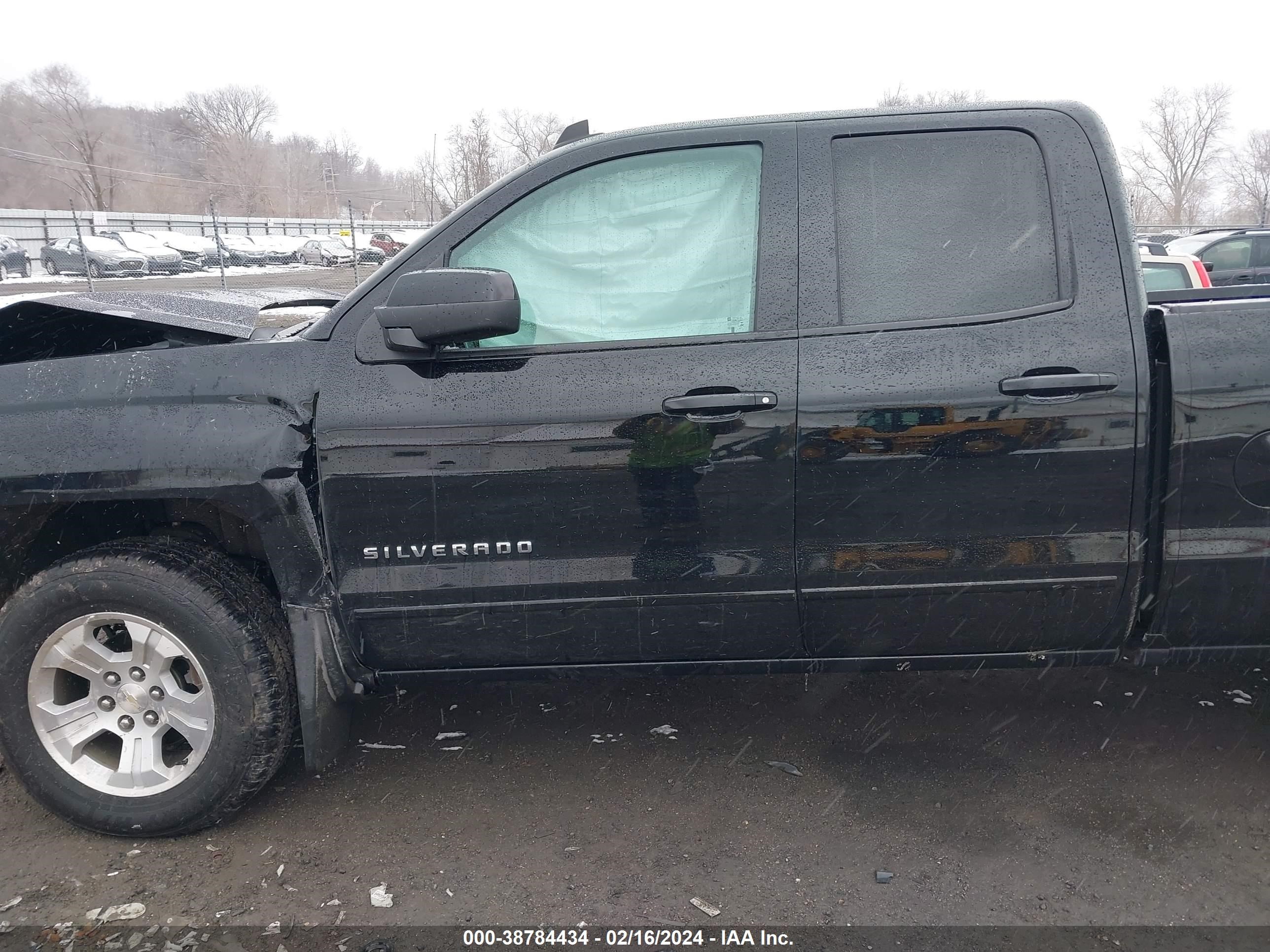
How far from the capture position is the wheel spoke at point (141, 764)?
282 centimetres

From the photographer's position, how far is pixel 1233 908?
2.40 m

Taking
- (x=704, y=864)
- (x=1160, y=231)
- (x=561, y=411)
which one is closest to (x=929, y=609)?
(x=704, y=864)

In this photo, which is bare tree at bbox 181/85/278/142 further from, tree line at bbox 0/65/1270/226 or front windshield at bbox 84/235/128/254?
front windshield at bbox 84/235/128/254

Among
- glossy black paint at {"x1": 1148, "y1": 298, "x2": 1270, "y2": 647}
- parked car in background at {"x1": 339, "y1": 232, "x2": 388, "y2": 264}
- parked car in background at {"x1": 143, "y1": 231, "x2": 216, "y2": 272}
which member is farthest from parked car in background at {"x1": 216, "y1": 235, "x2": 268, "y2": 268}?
glossy black paint at {"x1": 1148, "y1": 298, "x2": 1270, "y2": 647}

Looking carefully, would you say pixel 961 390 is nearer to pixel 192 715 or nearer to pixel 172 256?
pixel 192 715

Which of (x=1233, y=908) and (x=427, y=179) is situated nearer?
(x=1233, y=908)

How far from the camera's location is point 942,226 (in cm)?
269

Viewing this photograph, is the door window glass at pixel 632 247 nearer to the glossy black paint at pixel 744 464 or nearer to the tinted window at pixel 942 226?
the glossy black paint at pixel 744 464

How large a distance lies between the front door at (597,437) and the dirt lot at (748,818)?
55cm

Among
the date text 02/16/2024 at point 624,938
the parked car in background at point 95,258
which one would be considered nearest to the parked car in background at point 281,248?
the parked car in background at point 95,258

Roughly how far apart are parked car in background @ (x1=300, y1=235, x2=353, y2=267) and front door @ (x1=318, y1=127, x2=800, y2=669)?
2865cm

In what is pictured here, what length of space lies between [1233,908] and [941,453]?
1385 mm

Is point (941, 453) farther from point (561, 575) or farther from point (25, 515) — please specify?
point (25, 515)

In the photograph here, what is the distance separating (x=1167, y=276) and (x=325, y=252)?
99.0ft
